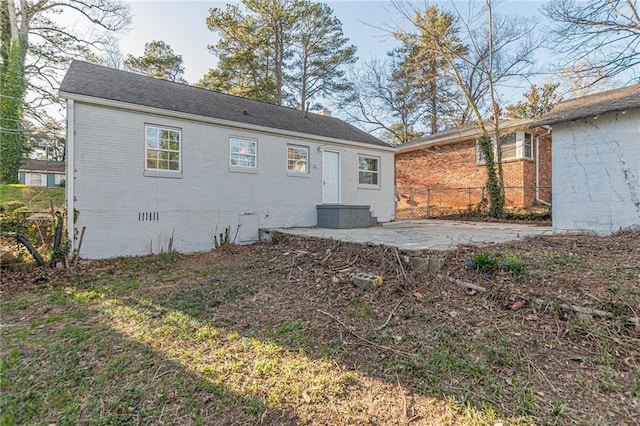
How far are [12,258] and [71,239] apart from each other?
3.01 feet

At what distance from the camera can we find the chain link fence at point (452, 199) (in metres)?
13.1

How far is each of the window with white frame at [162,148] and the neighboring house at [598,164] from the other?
29.1ft

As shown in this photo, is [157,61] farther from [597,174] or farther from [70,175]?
[597,174]

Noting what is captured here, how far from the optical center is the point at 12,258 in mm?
5762

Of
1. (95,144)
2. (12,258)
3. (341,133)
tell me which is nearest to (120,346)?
(12,258)

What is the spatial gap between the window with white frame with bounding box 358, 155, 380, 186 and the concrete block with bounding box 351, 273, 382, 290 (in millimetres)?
7308

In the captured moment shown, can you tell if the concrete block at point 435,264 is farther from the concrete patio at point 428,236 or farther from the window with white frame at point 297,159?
the window with white frame at point 297,159

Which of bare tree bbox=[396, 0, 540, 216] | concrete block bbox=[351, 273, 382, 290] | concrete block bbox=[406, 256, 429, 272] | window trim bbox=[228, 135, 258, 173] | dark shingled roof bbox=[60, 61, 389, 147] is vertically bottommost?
concrete block bbox=[351, 273, 382, 290]

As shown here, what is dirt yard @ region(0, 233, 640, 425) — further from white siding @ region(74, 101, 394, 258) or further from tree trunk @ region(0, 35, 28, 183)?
tree trunk @ region(0, 35, 28, 183)

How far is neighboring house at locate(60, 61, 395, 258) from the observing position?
6723 mm

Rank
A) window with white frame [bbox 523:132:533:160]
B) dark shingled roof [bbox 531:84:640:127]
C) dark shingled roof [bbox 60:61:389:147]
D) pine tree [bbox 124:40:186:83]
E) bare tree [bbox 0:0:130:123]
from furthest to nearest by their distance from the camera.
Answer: pine tree [bbox 124:40:186:83]
bare tree [bbox 0:0:130:123]
window with white frame [bbox 523:132:533:160]
dark shingled roof [bbox 60:61:389:147]
dark shingled roof [bbox 531:84:640:127]

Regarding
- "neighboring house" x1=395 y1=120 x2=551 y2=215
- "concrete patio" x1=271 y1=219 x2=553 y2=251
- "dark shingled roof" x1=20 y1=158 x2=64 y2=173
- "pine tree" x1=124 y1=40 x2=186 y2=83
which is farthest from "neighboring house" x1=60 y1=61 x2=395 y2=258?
"dark shingled roof" x1=20 y1=158 x2=64 y2=173

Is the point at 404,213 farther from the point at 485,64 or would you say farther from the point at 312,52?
the point at 312,52

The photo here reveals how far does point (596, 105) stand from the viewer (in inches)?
279
